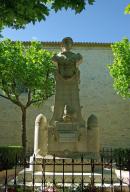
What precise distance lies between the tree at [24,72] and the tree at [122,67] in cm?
406

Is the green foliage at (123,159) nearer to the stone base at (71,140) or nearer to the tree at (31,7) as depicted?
the stone base at (71,140)

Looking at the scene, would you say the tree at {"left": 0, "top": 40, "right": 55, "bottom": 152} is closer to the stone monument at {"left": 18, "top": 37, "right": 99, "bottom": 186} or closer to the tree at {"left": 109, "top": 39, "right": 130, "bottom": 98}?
the tree at {"left": 109, "top": 39, "right": 130, "bottom": 98}

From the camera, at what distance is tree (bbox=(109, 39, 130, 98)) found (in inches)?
859

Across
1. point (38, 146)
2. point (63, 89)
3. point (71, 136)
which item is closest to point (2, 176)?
point (38, 146)

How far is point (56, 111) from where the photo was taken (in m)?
11.6

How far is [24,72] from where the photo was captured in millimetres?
21391

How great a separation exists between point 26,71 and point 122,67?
5.89 m

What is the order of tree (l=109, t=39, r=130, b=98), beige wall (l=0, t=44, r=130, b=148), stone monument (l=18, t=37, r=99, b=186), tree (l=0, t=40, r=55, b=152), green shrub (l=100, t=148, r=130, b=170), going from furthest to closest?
beige wall (l=0, t=44, r=130, b=148), tree (l=109, t=39, r=130, b=98), tree (l=0, t=40, r=55, b=152), stone monument (l=18, t=37, r=99, b=186), green shrub (l=100, t=148, r=130, b=170)

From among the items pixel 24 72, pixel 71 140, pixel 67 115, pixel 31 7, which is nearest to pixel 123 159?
pixel 71 140

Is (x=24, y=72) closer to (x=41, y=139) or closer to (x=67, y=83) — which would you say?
(x=67, y=83)

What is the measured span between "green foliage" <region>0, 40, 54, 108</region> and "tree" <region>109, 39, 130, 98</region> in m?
4.08

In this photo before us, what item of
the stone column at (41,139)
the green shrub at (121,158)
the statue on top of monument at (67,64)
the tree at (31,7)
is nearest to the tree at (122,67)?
the green shrub at (121,158)

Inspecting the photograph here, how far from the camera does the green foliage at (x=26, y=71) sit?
21.4 metres

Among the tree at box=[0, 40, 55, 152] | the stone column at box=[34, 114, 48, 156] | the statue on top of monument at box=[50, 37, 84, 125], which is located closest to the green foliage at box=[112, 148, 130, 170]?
the statue on top of monument at box=[50, 37, 84, 125]
